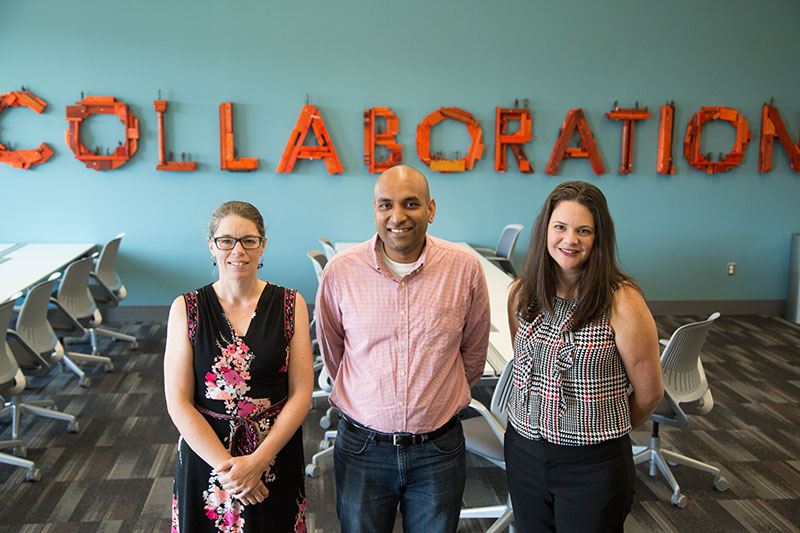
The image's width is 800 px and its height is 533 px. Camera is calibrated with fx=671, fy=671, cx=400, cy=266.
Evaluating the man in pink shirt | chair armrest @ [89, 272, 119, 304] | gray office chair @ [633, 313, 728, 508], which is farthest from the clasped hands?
chair armrest @ [89, 272, 119, 304]

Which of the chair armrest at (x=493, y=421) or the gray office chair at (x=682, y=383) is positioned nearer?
the chair armrest at (x=493, y=421)

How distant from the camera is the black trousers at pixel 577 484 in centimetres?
176

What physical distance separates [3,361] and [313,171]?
10.7 ft

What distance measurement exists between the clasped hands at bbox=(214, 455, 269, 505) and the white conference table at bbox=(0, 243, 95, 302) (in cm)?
280

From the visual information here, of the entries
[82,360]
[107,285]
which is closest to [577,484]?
[82,360]

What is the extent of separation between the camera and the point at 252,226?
191 centimetres

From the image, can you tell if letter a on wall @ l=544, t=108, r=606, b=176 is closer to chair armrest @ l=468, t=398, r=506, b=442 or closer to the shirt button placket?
chair armrest @ l=468, t=398, r=506, b=442

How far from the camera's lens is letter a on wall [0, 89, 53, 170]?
566 cm

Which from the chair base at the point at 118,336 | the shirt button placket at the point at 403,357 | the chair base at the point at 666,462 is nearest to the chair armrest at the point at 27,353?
the chair base at the point at 118,336

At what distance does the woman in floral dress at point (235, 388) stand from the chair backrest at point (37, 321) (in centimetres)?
228

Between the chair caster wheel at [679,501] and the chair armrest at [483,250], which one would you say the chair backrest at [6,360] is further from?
the chair armrest at [483,250]

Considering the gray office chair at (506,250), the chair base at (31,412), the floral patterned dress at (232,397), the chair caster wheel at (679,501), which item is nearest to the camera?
the floral patterned dress at (232,397)

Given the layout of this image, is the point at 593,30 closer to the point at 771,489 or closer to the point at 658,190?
the point at 658,190

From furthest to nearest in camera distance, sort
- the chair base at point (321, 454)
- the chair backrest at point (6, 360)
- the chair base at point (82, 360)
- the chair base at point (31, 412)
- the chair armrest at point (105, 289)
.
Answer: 1. the chair armrest at point (105, 289)
2. the chair base at point (82, 360)
3. the chair base at point (31, 412)
4. the chair base at point (321, 454)
5. the chair backrest at point (6, 360)
